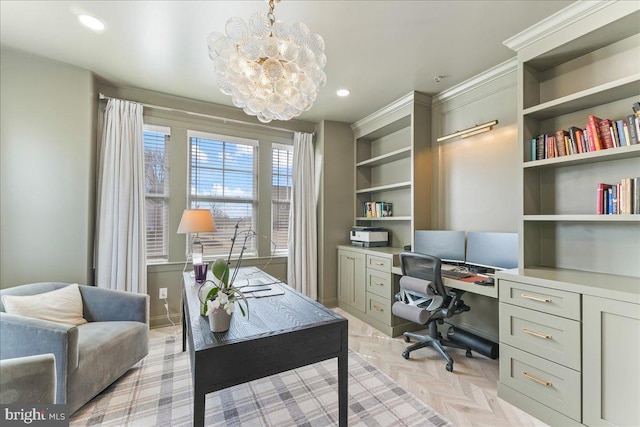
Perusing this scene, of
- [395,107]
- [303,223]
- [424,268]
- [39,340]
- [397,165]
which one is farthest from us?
[303,223]

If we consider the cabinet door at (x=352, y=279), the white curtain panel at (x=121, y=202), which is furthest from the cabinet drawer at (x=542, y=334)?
Answer: the white curtain panel at (x=121, y=202)

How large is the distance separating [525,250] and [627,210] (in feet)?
1.95

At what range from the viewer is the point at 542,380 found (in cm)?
170

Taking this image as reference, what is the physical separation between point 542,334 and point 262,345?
5.63ft

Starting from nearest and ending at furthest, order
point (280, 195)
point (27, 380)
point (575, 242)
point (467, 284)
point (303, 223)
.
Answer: point (27, 380)
point (575, 242)
point (467, 284)
point (303, 223)
point (280, 195)

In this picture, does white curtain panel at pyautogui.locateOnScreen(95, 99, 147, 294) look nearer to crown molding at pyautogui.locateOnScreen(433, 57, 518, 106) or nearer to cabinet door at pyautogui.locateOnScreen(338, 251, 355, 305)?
cabinet door at pyautogui.locateOnScreen(338, 251, 355, 305)

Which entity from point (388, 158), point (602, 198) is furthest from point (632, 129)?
point (388, 158)

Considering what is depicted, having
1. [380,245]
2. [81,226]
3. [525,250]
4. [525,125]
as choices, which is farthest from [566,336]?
[81,226]

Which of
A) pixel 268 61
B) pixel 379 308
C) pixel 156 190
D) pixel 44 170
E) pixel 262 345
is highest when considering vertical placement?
pixel 268 61

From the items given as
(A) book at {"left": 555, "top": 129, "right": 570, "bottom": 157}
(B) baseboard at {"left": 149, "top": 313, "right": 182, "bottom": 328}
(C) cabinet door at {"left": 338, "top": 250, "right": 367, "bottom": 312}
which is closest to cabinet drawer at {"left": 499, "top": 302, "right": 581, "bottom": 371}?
(A) book at {"left": 555, "top": 129, "right": 570, "bottom": 157}

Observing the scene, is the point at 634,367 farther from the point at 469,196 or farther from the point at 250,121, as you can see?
the point at 250,121

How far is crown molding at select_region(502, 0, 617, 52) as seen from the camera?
1677mm

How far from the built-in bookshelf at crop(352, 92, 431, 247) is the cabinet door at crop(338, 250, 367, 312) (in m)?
0.59

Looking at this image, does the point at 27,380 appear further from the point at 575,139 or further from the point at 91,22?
the point at 575,139
